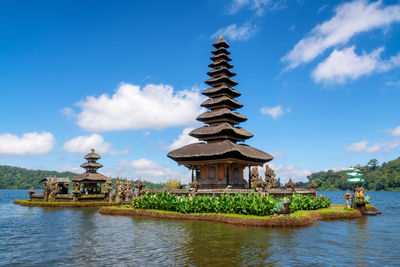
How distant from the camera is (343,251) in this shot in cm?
1362

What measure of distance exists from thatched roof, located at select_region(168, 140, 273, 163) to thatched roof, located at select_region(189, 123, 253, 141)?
4.25 ft

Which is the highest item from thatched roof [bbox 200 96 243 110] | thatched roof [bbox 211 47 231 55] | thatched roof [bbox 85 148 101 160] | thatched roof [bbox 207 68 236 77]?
thatched roof [bbox 211 47 231 55]

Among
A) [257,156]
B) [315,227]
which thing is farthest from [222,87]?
[315,227]

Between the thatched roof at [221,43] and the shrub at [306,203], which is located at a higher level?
the thatched roof at [221,43]

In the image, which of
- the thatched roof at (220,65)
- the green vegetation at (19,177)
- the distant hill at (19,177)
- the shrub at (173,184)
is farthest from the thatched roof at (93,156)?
the green vegetation at (19,177)

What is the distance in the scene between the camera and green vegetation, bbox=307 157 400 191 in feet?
446

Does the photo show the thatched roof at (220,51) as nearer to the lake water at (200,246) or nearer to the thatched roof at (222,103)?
the thatched roof at (222,103)

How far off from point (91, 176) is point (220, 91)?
2752cm

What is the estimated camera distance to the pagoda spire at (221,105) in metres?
35.8

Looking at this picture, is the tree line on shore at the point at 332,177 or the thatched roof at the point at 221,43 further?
the tree line on shore at the point at 332,177

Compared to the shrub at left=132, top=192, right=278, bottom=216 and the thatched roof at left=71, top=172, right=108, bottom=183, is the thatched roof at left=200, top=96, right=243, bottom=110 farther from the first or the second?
the thatched roof at left=71, top=172, right=108, bottom=183

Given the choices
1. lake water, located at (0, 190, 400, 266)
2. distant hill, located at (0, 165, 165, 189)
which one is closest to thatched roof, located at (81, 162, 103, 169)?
lake water, located at (0, 190, 400, 266)

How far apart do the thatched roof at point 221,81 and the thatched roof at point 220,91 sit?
86cm

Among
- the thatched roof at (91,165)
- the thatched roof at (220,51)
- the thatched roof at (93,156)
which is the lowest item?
the thatched roof at (91,165)
